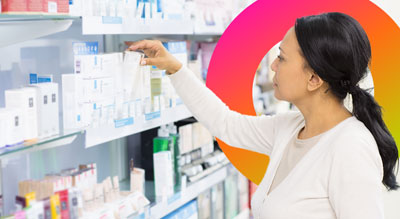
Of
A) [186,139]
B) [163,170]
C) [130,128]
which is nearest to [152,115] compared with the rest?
[130,128]

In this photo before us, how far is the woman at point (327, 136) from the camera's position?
5.18 feet

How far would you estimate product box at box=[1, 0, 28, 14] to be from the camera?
1.43m

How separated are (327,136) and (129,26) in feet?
3.20

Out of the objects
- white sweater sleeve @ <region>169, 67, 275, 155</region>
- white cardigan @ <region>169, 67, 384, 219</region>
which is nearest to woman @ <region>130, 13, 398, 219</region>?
white cardigan @ <region>169, 67, 384, 219</region>

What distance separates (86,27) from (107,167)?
120cm

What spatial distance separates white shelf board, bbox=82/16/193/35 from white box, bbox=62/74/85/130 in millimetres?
185

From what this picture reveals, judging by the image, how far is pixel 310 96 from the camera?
1.80 meters

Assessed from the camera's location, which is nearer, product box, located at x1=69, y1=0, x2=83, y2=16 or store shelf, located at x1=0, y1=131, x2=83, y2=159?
store shelf, located at x1=0, y1=131, x2=83, y2=159

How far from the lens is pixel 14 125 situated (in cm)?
149

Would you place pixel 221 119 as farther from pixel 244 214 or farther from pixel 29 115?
pixel 244 214

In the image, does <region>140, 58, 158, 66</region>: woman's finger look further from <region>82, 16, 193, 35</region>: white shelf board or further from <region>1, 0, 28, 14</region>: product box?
<region>1, 0, 28, 14</region>: product box

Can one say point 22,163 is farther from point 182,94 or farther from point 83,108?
point 182,94

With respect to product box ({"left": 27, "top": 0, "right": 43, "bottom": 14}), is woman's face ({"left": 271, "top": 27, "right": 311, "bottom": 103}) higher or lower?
lower

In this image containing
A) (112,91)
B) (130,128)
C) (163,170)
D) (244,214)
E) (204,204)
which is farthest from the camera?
(244,214)
